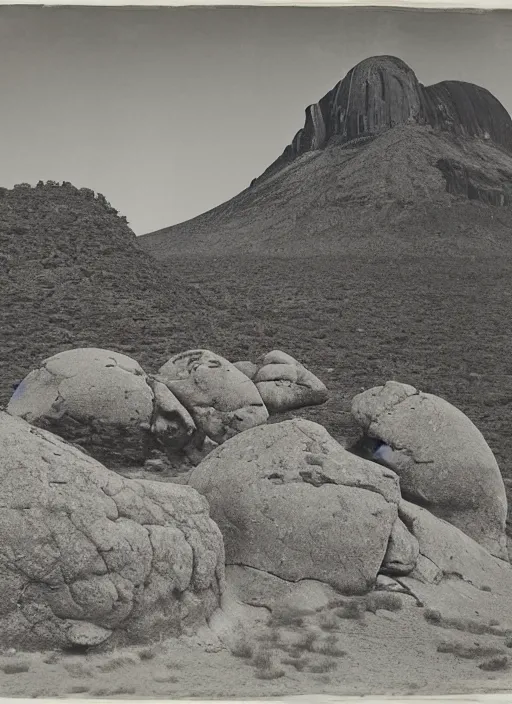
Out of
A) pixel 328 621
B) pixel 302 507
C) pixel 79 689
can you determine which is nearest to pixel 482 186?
pixel 302 507

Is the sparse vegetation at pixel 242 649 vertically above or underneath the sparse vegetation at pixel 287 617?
above

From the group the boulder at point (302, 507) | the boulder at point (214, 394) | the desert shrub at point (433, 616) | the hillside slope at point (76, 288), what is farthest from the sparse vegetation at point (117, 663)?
the hillside slope at point (76, 288)

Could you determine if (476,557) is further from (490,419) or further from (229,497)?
(490,419)

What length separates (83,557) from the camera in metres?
7.23

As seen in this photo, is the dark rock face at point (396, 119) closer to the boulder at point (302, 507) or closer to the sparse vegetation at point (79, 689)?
the boulder at point (302, 507)

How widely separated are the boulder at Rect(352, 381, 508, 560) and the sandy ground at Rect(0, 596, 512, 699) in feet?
12.8

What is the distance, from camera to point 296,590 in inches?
363

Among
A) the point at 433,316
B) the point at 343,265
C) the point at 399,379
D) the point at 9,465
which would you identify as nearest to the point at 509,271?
the point at 343,265

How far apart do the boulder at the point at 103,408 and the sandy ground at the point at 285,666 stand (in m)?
5.07

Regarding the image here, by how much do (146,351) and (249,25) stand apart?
10.9 metres

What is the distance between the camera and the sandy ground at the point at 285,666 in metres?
6.38

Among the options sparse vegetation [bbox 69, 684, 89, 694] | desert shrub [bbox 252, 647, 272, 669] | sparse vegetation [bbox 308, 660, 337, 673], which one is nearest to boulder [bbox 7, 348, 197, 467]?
desert shrub [bbox 252, 647, 272, 669]

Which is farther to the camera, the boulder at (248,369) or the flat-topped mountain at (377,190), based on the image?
the flat-topped mountain at (377,190)

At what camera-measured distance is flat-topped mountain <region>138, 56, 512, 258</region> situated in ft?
179
